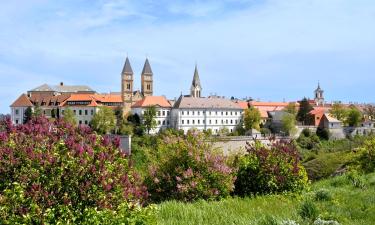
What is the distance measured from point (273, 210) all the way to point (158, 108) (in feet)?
288

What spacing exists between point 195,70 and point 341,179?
366 feet

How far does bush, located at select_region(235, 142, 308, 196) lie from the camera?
11391 mm

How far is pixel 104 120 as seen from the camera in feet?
273

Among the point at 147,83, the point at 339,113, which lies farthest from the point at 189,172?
the point at 147,83

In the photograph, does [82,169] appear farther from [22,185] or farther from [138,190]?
[138,190]

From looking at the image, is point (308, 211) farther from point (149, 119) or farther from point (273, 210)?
point (149, 119)

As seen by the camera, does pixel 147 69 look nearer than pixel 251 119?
No

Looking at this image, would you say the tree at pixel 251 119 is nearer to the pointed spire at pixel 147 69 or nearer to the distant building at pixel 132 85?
the distant building at pixel 132 85

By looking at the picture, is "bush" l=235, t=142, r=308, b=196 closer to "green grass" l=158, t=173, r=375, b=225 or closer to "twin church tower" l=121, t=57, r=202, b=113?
"green grass" l=158, t=173, r=375, b=225

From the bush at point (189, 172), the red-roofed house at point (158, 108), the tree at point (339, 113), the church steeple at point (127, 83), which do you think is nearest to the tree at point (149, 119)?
the red-roofed house at point (158, 108)

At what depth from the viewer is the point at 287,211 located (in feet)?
26.6

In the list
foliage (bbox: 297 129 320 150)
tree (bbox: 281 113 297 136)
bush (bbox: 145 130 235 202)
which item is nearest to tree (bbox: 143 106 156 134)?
tree (bbox: 281 113 297 136)

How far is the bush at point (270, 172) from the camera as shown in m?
11.4

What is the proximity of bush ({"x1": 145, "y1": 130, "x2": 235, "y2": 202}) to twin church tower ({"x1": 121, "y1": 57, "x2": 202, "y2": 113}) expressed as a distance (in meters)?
87.7
